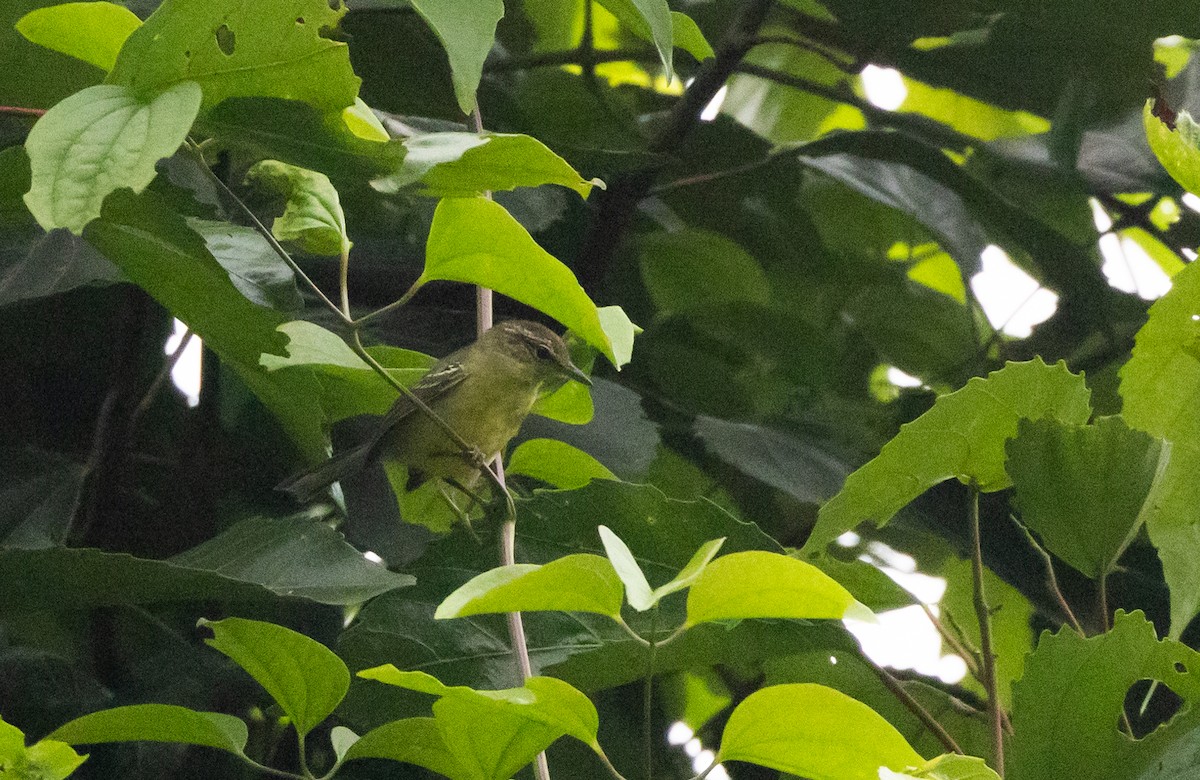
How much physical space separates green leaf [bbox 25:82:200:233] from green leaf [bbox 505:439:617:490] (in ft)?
2.33

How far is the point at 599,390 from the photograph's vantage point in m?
2.24

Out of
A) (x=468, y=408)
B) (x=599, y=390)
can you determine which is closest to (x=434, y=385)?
(x=468, y=408)

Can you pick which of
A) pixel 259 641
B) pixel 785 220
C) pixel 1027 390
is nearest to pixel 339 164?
pixel 259 641

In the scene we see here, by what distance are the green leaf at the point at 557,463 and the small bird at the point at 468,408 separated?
189 mm

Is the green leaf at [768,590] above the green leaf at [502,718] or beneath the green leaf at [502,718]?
above

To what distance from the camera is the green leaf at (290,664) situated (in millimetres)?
1271

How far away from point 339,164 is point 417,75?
1100 mm

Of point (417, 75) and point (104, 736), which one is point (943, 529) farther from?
point (104, 736)

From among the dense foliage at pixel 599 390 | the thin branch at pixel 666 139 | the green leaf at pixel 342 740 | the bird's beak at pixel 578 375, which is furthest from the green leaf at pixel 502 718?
the thin branch at pixel 666 139

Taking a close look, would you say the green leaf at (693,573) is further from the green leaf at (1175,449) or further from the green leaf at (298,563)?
the green leaf at (1175,449)

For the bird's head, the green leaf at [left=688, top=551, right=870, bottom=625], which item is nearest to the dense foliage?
the green leaf at [left=688, top=551, right=870, bottom=625]

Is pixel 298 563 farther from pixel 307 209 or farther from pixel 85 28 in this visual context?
pixel 85 28

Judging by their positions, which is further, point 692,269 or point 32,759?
point 692,269

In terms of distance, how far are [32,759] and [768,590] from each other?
0.68 metres
